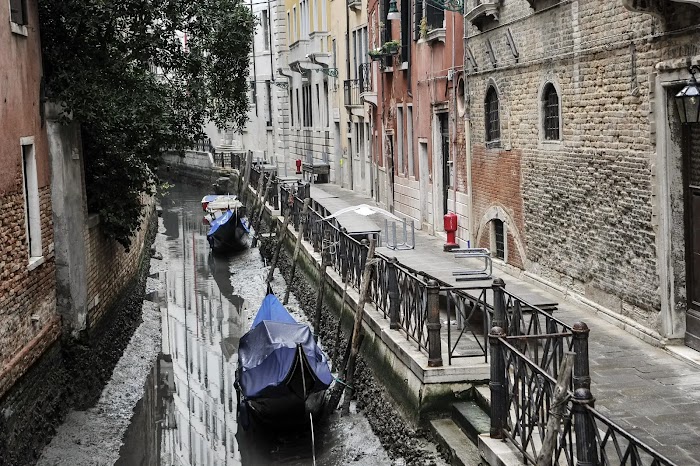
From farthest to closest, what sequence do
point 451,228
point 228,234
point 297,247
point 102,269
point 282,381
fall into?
point 228,234 → point 297,247 → point 451,228 → point 102,269 → point 282,381

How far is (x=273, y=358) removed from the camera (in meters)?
11.2

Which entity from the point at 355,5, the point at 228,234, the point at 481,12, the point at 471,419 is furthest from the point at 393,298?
the point at 355,5

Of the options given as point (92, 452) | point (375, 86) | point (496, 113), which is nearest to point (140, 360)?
point (92, 452)

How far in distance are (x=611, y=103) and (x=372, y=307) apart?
150 inches

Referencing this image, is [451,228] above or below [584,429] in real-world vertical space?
above

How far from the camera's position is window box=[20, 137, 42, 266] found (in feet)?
37.2

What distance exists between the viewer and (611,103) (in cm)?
1075

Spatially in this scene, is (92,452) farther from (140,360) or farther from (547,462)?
(547,462)

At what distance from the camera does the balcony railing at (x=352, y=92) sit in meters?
28.3

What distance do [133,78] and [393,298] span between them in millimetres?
5150

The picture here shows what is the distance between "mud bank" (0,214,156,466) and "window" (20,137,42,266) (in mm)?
1195

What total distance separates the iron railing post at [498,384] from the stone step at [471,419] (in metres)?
0.70

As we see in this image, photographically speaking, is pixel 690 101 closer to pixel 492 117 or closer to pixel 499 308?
pixel 499 308

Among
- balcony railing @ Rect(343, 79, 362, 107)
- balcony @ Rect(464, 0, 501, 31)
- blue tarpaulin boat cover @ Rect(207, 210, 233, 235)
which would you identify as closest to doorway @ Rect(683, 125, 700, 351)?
balcony @ Rect(464, 0, 501, 31)
